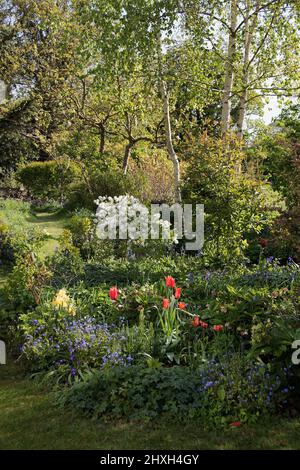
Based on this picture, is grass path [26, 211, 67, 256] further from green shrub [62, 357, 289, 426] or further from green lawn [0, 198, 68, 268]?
A: green shrub [62, 357, 289, 426]

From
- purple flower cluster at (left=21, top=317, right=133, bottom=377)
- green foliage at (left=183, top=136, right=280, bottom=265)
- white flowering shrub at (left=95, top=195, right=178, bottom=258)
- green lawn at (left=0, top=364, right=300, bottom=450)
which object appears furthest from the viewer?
white flowering shrub at (left=95, top=195, right=178, bottom=258)

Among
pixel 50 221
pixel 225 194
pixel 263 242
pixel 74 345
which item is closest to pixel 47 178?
pixel 50 221

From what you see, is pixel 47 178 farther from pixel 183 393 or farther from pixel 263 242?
pixel 183 393

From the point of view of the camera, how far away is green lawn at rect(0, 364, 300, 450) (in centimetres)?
331

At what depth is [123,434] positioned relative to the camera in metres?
3.46

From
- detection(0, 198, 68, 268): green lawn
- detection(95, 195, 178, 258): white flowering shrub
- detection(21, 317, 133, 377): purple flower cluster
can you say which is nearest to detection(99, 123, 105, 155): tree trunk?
detection(0, 198, 68, 268): green lawn

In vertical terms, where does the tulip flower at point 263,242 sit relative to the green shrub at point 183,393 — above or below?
above

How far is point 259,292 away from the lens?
4844 mm

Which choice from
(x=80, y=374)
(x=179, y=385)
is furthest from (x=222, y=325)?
(x=80, y=374)

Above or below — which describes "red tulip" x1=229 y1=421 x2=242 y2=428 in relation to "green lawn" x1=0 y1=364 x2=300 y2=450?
above

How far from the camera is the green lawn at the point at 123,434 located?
3307mm

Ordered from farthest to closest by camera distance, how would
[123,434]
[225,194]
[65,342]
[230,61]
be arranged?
[230,61]
[225,194]
[65,342]
[123,434]

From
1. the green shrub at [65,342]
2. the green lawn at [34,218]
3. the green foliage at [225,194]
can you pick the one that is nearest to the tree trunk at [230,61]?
the green foliage at [225,194]

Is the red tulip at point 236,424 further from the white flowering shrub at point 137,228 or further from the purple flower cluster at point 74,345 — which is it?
the white flowering shrub at point 137,228
